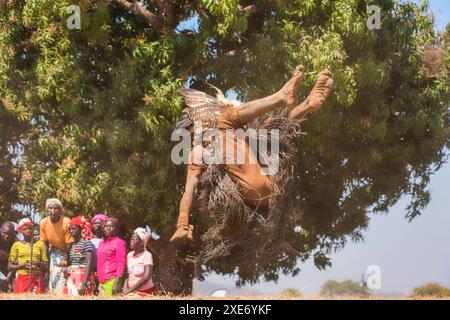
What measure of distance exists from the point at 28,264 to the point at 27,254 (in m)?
0.15

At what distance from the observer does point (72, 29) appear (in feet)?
41.8

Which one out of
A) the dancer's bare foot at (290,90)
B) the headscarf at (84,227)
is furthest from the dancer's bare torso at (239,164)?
the headscarf at (84,227)

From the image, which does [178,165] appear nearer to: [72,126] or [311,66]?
[72,126]

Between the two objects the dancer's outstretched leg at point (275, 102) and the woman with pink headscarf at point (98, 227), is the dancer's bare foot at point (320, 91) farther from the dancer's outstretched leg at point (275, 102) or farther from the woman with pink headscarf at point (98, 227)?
the woman with pink headscarf at point (98, 227)

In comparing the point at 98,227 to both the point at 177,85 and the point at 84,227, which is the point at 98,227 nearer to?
the point at 84,227

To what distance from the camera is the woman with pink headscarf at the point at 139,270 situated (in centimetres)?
937

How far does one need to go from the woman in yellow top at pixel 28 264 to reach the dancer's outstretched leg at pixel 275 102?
10.8 ft

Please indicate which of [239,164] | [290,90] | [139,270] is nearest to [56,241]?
[139,270]

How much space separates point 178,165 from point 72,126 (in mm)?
1824

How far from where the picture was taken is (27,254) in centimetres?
1043

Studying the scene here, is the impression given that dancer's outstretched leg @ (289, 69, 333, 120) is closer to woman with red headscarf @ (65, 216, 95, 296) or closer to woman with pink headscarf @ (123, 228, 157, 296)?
woman with pink headscarf @ (123, 228, 157, 296)

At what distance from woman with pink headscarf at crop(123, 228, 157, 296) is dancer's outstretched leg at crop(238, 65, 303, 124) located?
76.4 inches
